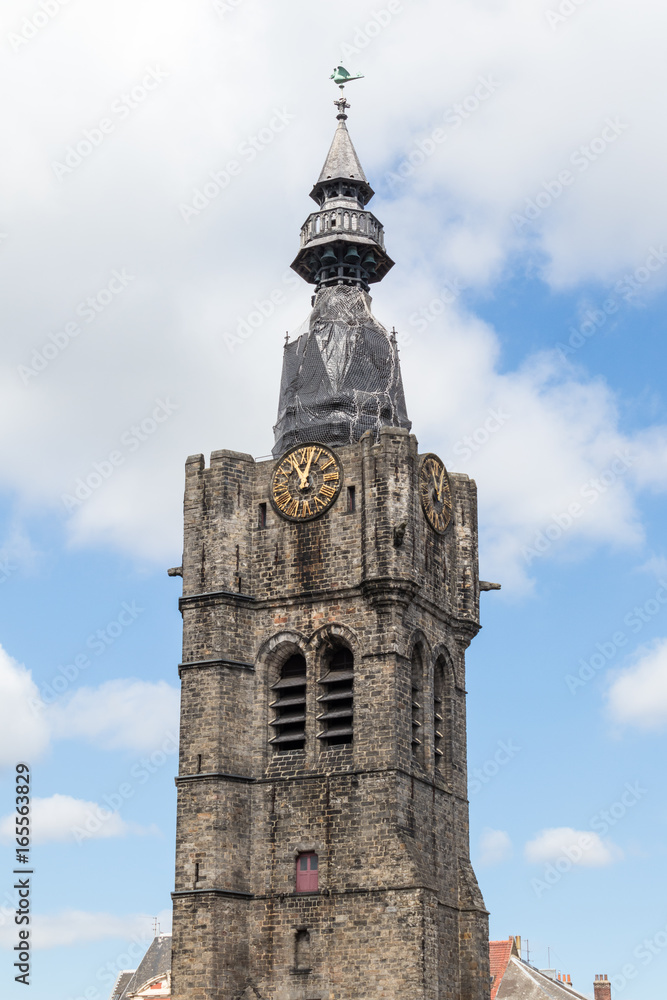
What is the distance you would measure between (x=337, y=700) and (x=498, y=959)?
2593cm

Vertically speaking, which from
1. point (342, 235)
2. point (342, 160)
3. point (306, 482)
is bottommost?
point (306, 482)

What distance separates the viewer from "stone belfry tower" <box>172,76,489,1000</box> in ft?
156

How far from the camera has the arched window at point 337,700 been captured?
49.8 metres

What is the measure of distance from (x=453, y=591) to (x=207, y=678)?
380 inches

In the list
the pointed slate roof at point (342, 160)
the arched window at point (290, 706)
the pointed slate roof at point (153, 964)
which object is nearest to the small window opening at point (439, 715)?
the arched window at point (290, 706)

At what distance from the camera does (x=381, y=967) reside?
46094 millimetres

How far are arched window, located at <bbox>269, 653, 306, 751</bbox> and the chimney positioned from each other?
30.6 m

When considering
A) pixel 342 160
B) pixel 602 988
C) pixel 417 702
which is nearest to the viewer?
pixel 417 702

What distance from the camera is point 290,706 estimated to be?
5116cm

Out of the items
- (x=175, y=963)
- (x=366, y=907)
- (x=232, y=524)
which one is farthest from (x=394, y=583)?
(x=175, y=963)

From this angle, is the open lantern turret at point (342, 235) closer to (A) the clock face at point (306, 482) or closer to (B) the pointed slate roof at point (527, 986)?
(A) the clock face at point (306, 482)

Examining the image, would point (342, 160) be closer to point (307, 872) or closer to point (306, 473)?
point (306, 473)

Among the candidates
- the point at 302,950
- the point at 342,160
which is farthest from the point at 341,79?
the point at 302,950

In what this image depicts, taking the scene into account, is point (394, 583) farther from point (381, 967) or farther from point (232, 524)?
point (381, 967)
